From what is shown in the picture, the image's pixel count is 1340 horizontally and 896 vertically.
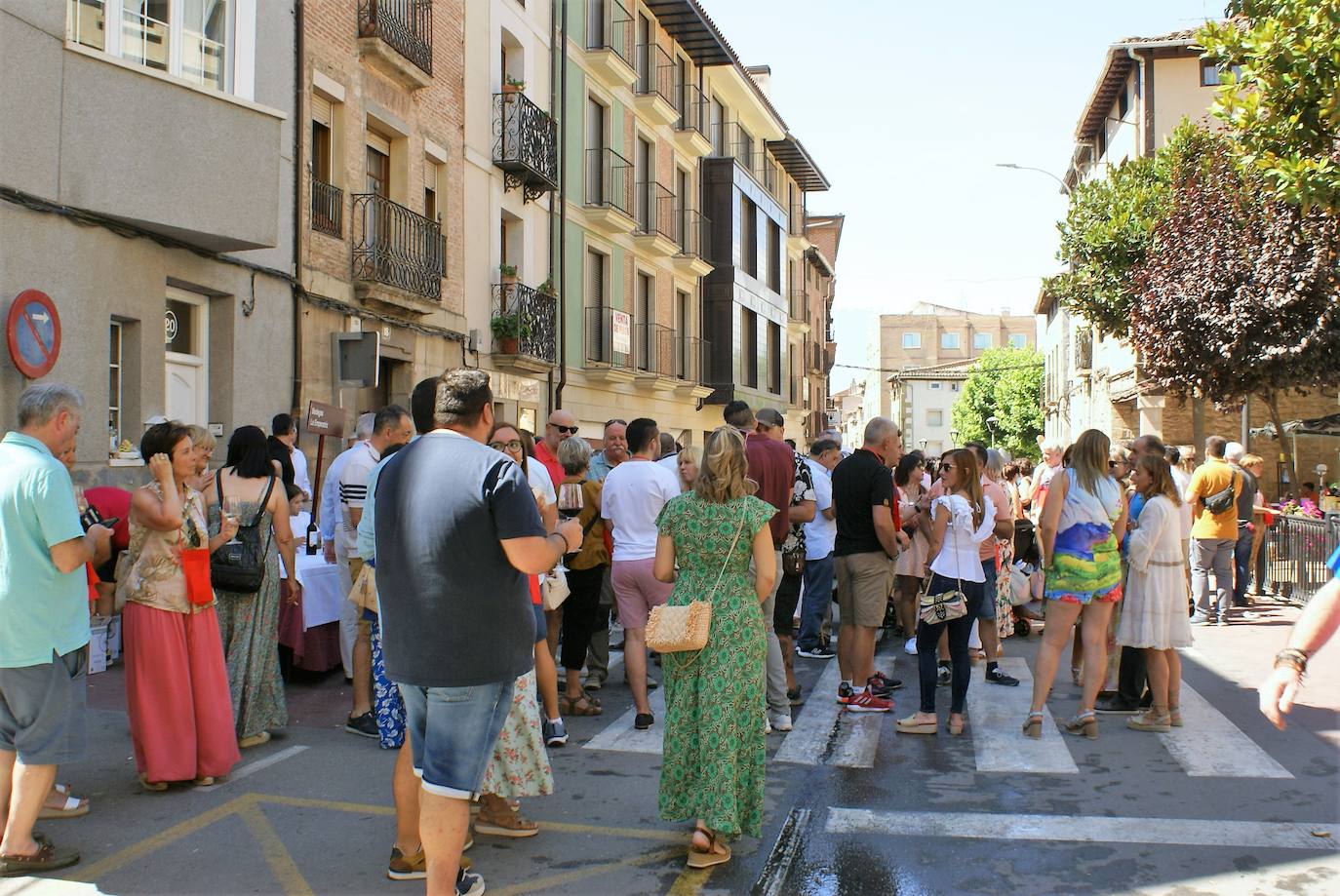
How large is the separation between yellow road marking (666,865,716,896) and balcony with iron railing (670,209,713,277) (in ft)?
75.8

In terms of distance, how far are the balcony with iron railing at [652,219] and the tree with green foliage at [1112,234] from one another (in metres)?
9.26

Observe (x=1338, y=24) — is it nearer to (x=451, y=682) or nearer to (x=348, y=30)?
(x=451, y=682)

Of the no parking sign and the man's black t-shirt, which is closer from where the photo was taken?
the man's black t-shirt

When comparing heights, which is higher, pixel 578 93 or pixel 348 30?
pixel 578 93

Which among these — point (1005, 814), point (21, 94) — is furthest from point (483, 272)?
point (1005, 814)

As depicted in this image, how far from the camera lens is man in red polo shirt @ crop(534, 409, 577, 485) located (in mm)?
9398

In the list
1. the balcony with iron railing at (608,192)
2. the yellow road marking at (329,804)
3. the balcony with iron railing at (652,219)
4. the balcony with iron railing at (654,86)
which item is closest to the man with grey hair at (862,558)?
the yellow road marking at (329,804)

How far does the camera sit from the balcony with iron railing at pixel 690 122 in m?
27.8

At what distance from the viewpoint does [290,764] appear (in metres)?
6.10

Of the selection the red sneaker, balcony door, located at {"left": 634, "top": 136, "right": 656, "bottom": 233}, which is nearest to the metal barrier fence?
the red sneaker

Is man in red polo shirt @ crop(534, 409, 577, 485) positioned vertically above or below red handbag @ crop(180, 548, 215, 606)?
above

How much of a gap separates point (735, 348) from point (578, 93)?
1091 cm

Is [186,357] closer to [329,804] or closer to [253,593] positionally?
[253,593]

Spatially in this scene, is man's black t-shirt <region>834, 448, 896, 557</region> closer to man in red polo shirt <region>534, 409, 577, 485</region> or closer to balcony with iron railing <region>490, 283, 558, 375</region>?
man in red polo shirt <region>534, 409, 577, 485</region>
